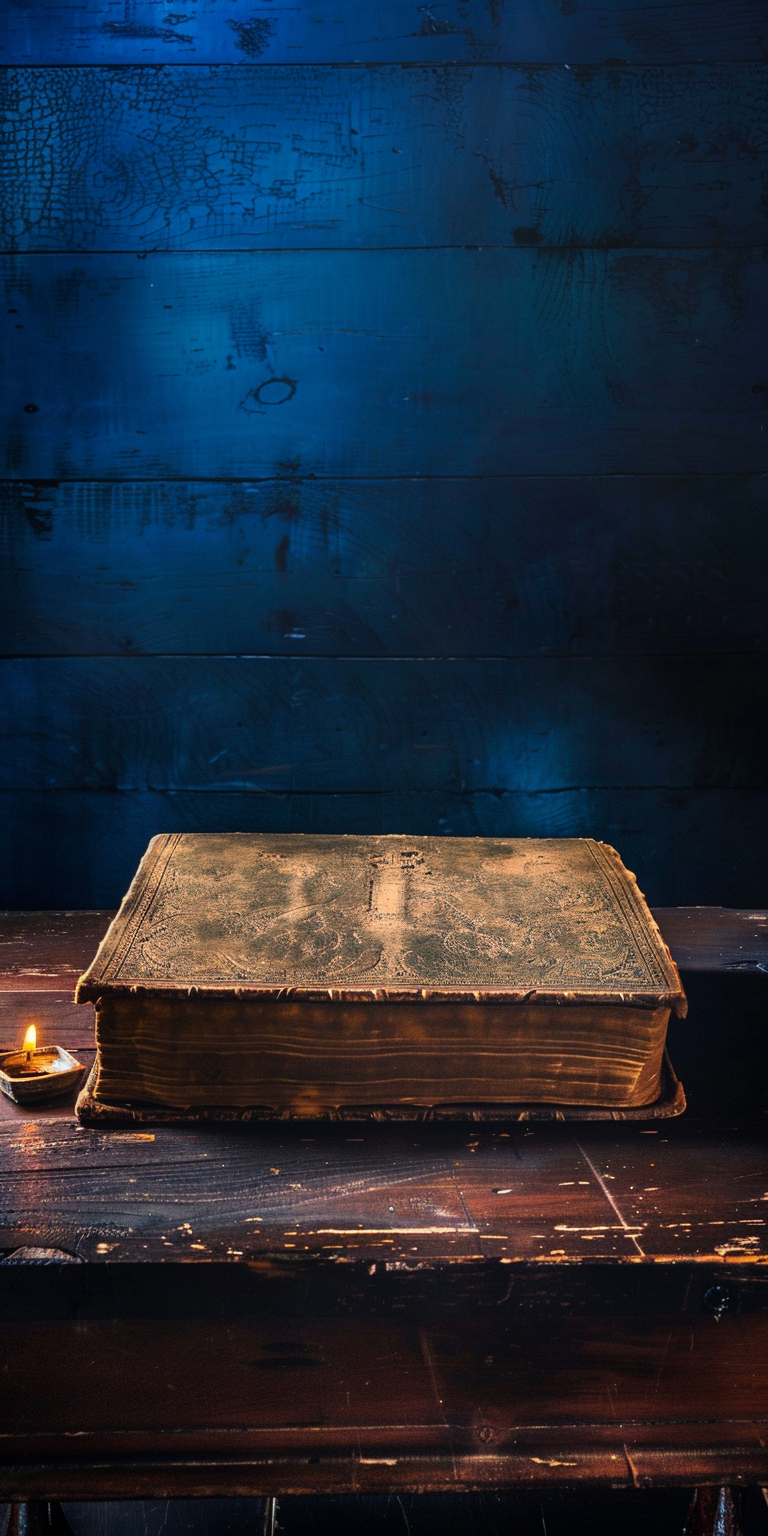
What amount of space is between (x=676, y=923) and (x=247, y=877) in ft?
1.70

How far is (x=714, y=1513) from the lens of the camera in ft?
2.39

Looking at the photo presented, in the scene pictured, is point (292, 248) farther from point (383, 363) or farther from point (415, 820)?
point (415, 820)

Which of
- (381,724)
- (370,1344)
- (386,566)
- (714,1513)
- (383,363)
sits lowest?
(714,1513)

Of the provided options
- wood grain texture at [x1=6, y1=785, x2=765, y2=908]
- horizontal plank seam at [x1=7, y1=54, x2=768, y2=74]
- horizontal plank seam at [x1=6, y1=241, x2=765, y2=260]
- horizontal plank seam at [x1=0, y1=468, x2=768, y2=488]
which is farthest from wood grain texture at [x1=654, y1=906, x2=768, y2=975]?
horizontal plank seam at [x1=7, y1=54, x2=768, y2=74]

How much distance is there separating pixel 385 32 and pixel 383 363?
0.36 metres

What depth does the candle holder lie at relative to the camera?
0.78m

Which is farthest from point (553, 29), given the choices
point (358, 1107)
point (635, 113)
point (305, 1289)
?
point (305, 1289)

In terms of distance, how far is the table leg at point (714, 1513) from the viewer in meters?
0.72

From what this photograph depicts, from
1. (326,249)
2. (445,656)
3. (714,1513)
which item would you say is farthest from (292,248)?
(714,1513)

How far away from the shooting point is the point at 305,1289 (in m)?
0.65

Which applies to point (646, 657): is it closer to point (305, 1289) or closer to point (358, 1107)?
point (358, 1107)

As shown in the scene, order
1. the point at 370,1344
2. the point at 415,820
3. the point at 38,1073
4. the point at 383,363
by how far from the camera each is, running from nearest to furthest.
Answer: the point at 370,1344, the point at 38,1073, the point at 383,363, the point at 415,820

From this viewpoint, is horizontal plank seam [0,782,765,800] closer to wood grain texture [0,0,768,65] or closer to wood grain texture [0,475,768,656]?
wood grain texture [0,475,768,656]

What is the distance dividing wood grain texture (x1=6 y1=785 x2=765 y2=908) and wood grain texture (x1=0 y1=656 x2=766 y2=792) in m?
0.01
